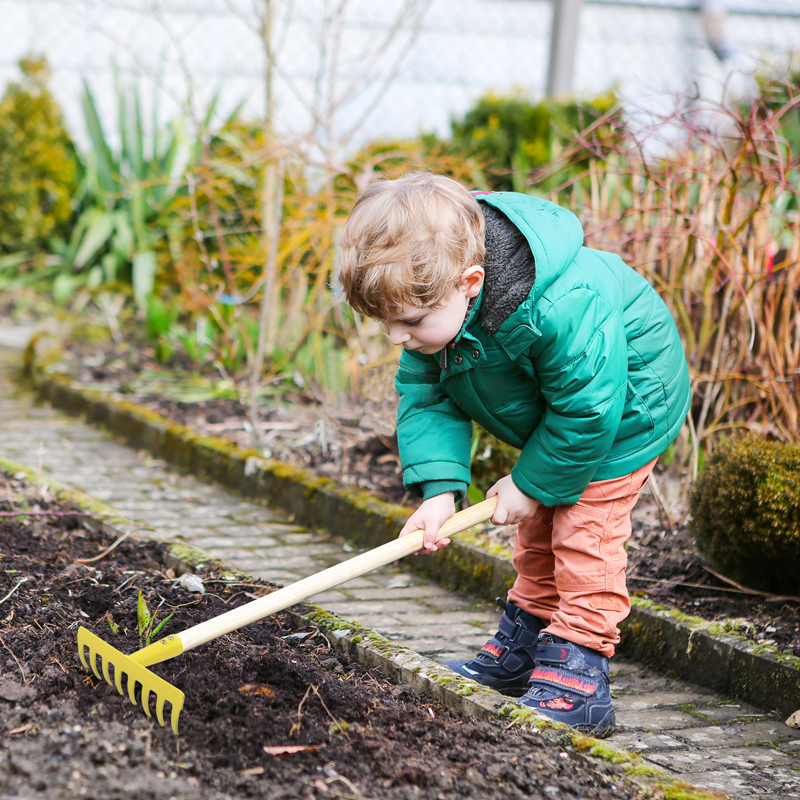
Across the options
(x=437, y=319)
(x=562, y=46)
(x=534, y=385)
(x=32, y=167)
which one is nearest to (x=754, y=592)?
(x=534, y=385)

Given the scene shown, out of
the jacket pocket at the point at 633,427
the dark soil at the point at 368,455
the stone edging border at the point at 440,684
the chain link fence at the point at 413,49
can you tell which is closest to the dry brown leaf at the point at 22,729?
the stone edging border at the point at 440,684

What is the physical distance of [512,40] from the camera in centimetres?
934

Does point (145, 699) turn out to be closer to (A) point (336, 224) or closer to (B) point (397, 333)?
(B) point (397, 333)

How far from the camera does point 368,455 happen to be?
13.0 ft

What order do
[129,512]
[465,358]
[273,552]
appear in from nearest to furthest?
[465,358] → [273,552] → [129,512]

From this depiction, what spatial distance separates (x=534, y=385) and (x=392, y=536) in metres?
1.26

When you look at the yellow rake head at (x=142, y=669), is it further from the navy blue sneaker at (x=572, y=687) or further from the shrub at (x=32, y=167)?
the shrub at (x=32, y=167)

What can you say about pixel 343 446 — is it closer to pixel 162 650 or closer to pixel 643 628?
pixel 643 628

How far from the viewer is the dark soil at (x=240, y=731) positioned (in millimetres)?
1553

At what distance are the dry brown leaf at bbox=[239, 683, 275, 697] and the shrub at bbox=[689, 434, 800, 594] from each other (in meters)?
1.36

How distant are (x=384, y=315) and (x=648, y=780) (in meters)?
1.02

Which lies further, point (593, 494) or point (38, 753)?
point (593, 494)

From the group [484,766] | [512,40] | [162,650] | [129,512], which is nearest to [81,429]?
[129,512]

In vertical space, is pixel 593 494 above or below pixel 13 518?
above
